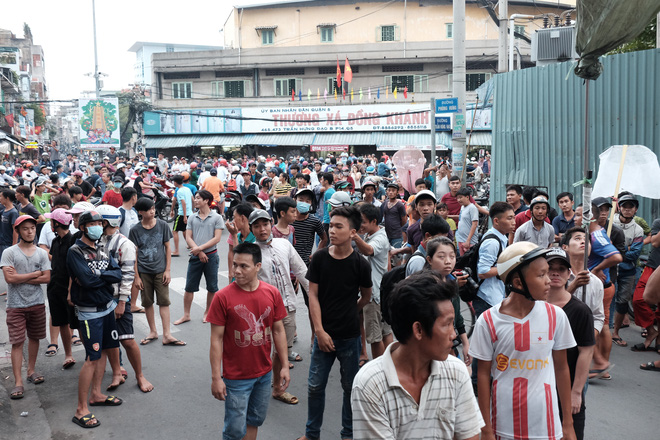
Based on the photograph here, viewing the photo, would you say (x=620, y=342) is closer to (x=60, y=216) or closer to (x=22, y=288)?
(x=60, y=216)

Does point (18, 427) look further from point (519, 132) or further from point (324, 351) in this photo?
point (519, 132)

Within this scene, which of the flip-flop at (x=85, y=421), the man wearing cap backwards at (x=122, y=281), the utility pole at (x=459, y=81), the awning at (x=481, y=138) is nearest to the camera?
the flip-flop at (x=85, y=421)

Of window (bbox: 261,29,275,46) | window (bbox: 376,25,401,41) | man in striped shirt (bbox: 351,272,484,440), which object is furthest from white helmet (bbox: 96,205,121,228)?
window (bbox: 261,29,275,46)

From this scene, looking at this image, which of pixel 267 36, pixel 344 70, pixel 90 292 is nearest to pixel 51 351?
pixel 90 292

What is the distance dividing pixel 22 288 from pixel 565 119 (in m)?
8.71

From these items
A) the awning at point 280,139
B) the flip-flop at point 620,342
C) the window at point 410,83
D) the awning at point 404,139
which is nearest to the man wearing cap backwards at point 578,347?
the flip-flop at point 620,342

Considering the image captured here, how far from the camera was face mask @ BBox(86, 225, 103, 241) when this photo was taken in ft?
16.3

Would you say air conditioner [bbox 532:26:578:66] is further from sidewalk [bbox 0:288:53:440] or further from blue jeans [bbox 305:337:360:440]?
sidewalk [bbox 0:288:53:440]

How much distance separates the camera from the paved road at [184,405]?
15.6 feet

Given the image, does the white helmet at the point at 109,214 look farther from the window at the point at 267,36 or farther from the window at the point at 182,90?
the window at the point at 267,36

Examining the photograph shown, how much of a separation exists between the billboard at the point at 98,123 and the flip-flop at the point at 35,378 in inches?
1109

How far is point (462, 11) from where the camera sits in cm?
1098

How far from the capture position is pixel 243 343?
392 centimetres

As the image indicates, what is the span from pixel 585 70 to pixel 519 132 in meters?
7.57
